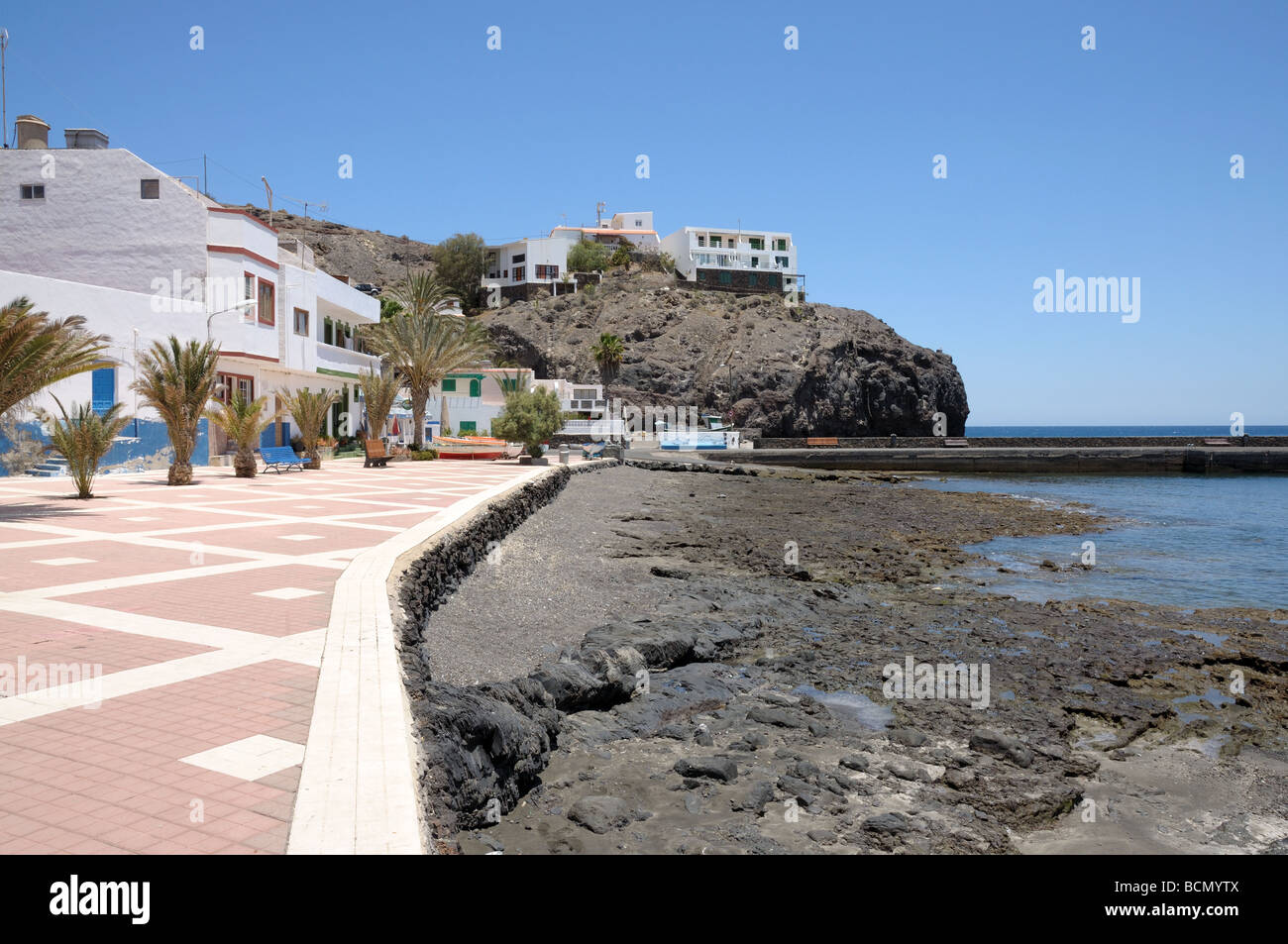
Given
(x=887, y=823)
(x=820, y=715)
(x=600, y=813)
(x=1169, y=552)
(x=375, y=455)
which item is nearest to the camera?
(x=600, y=813)

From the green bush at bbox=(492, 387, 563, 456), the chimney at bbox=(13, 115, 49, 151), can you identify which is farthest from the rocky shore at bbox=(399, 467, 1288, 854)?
the chimney at bbox=(13, 115, 49, 151)

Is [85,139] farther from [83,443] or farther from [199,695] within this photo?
[199,695]

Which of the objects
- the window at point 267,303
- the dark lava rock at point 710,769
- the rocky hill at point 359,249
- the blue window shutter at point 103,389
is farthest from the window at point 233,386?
the rocky hill at point 359,249

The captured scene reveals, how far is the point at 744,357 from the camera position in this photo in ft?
257

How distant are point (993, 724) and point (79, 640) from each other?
7.80 meters

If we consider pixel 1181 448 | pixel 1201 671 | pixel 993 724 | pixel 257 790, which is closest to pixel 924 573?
pixel 1201 671

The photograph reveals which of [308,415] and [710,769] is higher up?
[308,415]

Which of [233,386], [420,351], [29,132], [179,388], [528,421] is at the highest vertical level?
[29,132]

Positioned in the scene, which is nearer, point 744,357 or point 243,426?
point 243,426

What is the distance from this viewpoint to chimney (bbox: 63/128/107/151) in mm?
30312

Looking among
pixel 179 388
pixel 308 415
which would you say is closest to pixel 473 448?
pixel 308 415

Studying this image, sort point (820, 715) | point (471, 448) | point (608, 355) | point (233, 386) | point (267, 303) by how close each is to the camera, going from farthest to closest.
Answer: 1. point (608, 355)
2. point (471, 448)
3. point (267, 303)
4. point (233, 386)
5. point (820, 715)

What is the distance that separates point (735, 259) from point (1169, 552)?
8305cm
